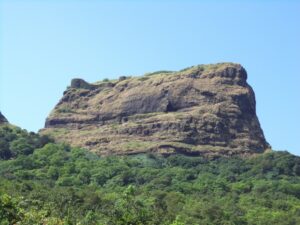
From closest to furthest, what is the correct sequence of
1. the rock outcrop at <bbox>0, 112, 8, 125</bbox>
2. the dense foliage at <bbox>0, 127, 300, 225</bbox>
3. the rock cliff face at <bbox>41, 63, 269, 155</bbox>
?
the dense foliage at <bbox>0, 127, 300, 225</bbox>
the rock cliff face at <bbox>41, 63, 269, 155</bbox>
the rock outcrop at <bbox>0, 112, 8, 125</bbox>

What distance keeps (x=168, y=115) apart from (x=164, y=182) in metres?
25.3

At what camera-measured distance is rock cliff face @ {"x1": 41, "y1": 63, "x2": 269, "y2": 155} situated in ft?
458

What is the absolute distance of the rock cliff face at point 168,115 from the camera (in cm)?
13975

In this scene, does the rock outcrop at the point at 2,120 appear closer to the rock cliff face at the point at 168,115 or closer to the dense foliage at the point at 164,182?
the dense foliage at the point at 164,182

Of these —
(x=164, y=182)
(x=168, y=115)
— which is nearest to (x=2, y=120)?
(x=168, y=115)

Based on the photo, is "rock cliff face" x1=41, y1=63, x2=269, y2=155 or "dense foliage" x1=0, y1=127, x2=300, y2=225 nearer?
"dense foliage" x1=0, y1=127, x2=300, y2=225

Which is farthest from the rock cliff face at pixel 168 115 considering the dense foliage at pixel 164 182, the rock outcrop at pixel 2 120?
the rock outcrop at pixel 2 120

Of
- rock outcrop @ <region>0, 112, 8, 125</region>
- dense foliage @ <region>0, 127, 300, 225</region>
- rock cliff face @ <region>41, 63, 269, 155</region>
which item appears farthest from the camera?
rock outcrop @ <region>0, 112, 8, 125</region>

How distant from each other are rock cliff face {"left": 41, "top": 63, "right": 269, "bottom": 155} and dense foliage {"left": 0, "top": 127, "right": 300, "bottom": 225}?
162 inches

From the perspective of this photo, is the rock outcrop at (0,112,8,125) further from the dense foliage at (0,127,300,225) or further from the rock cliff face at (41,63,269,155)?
the rock cliff face at (41,63,269,155)

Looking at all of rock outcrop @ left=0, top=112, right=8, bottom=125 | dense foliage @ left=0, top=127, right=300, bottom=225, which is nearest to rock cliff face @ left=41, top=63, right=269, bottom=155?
dense foliage @ left=0, top=127, right=300, bottom=225

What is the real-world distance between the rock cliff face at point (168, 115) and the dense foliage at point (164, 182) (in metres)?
4.11

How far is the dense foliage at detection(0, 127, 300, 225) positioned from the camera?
90.1 m

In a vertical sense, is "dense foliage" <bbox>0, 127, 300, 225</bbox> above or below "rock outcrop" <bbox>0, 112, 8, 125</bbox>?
below
